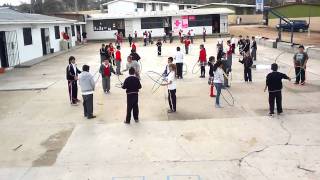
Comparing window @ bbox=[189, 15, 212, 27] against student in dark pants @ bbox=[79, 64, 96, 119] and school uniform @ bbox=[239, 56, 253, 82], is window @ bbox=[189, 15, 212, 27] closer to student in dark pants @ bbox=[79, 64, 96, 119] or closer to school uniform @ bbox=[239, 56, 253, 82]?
school uniform @ bbox=[239, 56, 253, 82]

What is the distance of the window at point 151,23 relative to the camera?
→ 46.2m

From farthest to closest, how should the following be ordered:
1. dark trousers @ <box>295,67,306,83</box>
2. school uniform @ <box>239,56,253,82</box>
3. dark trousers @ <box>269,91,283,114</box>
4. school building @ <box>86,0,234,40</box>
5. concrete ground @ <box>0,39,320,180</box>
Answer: school building @ <box>86,0,234,40</box> → school uniform @ <box>239,56,253,82</box> → dark trousers @ <box>295,67,306,83</box> → dark trousers @ <box>269,91,283,114</box> → concrete ground @ <box>0,39,320,180</box>

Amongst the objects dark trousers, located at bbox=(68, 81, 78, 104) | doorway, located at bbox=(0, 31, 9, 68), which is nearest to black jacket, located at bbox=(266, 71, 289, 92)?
Result: dark trousers, located at bbox=(68, 81, 78, 104)

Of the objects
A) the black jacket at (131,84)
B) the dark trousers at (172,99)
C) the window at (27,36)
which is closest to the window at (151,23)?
the window at (27,36)

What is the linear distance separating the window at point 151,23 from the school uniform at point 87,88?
35685mm

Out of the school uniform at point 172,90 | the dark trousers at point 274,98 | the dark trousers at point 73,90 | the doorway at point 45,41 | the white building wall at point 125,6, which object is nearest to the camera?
the dark trousers at point 274,98

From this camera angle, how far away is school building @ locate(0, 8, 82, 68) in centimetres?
2258

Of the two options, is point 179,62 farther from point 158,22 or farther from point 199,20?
point 158,22

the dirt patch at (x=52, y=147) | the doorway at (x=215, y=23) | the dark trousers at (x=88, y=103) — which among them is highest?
the doorway at (x=215, y=23)

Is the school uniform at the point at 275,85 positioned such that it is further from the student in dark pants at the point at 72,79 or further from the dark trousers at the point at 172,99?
the student in dark pants at the point at 72,79

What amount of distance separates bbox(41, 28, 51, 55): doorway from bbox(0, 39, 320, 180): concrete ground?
51.5ft

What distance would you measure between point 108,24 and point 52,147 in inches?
1549

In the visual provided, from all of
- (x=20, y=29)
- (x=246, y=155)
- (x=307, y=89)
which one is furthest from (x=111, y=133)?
(x=20, y=29)

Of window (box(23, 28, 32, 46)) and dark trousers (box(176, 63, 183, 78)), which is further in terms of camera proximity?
window (box(23, 28, 32, 46))
